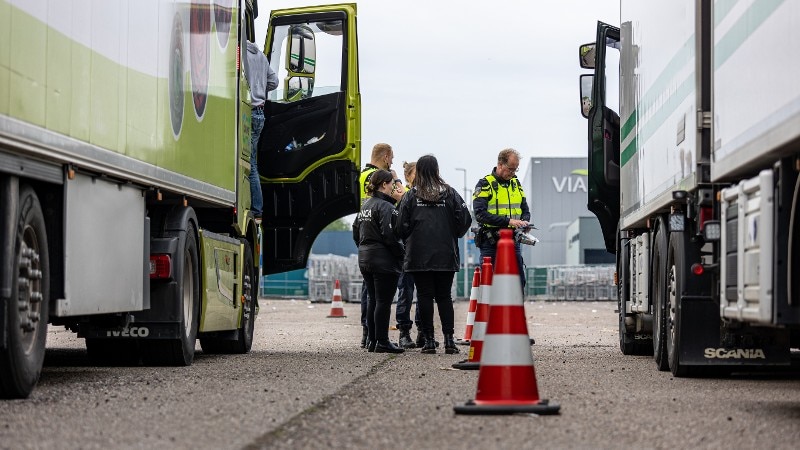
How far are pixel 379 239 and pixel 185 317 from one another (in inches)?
105

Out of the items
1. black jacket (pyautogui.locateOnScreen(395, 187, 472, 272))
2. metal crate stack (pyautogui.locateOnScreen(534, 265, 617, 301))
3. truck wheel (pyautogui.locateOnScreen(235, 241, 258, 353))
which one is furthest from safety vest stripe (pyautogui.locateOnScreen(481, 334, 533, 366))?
metal crate stack (pyautogui.locateOnScreen(534, 265, 617, 301))

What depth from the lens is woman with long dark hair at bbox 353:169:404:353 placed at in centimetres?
1338

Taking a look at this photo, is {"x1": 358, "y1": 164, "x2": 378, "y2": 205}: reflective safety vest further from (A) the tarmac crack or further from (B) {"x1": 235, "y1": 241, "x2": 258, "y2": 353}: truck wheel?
(A) the tarmac crack

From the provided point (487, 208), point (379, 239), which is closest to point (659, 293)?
point (379, 239)

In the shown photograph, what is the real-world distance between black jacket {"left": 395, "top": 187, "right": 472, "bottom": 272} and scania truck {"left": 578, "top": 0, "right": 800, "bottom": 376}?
1.50 meters

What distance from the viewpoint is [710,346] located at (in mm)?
9586

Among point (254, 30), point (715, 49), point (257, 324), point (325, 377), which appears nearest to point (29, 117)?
point (325, 377)

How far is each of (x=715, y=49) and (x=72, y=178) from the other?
3.71 metres

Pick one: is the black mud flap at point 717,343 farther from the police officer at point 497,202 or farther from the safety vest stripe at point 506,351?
the police officer at point 497,202

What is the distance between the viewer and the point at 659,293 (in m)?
10.8

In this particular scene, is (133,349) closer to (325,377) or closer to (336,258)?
(325,377)

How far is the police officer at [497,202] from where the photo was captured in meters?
14.7

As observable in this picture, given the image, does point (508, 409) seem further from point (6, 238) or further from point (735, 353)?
point (735, 353)

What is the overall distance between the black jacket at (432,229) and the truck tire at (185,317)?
206 cm
